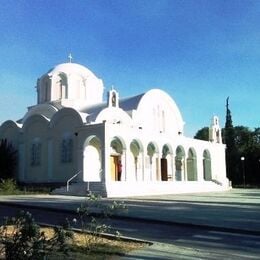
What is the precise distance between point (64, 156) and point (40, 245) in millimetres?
25704

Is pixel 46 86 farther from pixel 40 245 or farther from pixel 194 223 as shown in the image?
pixel 40 245

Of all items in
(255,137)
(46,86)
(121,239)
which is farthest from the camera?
(255,137)

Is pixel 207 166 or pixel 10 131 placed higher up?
pixel 10 131

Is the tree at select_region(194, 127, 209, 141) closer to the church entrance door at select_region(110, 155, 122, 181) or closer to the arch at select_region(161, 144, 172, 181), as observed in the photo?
the arch at select_region(161, 144, 172, 181)

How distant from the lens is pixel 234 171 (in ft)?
183

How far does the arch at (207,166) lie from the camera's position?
4078 cm

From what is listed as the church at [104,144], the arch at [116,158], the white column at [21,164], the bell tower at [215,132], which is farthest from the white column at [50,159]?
the bell tower at [215,132]

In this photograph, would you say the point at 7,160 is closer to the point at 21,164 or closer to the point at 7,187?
the point at 21,164

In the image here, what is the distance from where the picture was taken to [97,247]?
7.93m

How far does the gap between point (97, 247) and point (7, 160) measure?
27.2 meters

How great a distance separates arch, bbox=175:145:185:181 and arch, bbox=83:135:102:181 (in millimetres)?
8851

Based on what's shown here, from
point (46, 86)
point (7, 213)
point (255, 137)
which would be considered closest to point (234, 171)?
point (255, 137)

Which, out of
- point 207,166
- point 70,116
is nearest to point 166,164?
point 207,166

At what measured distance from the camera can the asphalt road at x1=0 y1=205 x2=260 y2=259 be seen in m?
7.58
